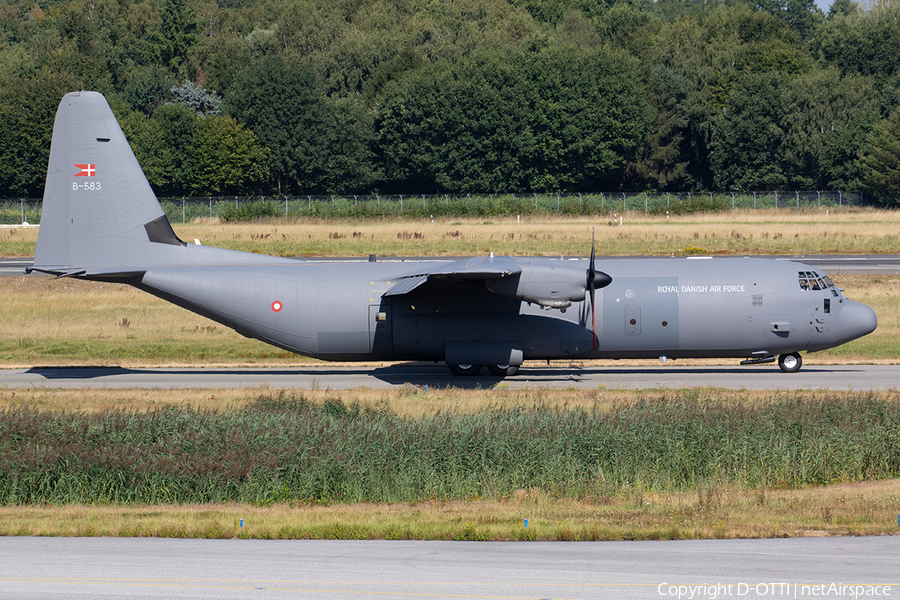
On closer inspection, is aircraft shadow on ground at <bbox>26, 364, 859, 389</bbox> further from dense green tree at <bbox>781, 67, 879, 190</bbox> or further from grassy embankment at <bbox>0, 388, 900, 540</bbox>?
dense green tree at <bbox>781, 67, 879, 190</bbox>

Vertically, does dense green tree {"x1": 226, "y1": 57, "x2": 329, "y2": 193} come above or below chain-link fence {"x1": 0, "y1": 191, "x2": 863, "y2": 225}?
above

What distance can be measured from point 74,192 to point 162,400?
8.09 meters

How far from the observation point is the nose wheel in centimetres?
2842

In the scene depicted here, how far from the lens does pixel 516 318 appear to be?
87.7 ft

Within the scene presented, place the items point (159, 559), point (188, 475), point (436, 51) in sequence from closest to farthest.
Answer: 1. point (159, 559)
2. point (188, 475)
3. point (436, 51)

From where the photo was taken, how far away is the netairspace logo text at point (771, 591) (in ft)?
34.9

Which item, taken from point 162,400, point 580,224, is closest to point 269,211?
point 580,224

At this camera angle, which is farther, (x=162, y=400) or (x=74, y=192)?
(x=74, y=192)

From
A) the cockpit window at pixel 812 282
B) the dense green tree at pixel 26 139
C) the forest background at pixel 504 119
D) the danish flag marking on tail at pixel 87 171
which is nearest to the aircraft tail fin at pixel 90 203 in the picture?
the danish flag marking on tail at pixel 87 171

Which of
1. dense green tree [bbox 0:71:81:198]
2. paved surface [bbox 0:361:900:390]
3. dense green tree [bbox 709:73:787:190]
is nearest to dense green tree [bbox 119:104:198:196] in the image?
dense green tree [bbox 0:71:81:198]

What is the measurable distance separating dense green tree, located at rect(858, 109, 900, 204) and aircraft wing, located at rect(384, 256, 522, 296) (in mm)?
68471

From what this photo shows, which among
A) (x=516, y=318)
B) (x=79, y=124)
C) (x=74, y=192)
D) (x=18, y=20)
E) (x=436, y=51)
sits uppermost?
(x=18, y=20)

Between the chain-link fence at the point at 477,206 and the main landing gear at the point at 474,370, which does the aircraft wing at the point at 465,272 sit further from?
the chain-link fence at the point at 477,206

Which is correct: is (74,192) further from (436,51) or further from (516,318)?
(436,51)
